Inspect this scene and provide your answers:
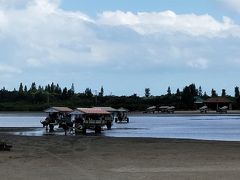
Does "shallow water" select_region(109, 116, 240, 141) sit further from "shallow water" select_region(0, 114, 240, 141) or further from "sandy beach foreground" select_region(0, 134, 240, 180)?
"sandy beach foreground" select_region(0, 134, 240, 180)

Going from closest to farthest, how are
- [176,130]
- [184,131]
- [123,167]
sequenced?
1. [123,167]
2. [184,131]
3. [176,130]

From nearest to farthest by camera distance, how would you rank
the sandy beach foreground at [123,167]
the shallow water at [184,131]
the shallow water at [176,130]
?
1. the sandy beach foreground at [123,167]
2. the shallow water at [184,131]
3. the shallow water at [176,130]

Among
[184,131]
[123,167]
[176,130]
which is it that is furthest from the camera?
[176,130]

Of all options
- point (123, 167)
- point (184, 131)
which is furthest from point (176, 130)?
point (123, 167)

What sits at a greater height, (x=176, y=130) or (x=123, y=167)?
(x=176, y=130)

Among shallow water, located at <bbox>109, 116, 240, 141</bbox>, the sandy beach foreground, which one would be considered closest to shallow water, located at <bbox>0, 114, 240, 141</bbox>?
shallow water, located at <bbox>109, 116, 240, 141</bbox>

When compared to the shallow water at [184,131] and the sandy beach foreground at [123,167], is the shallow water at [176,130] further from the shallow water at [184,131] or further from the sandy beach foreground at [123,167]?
the sandy beach foreground at [123,167]

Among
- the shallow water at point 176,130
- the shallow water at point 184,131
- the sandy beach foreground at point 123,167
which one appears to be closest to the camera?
the sandy beach foreground at point 123,167

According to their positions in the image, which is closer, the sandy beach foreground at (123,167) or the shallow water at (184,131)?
the sandy beach foreground at (123,167)

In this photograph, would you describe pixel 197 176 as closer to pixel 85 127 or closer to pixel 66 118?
pixel 85 127

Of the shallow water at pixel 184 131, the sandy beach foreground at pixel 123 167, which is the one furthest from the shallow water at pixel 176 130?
the sandy beach foreground at pixel 123 167

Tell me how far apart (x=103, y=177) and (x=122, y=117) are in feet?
265

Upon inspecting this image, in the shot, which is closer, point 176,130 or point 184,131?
point 184,131

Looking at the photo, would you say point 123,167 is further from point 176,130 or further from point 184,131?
point 176,130
